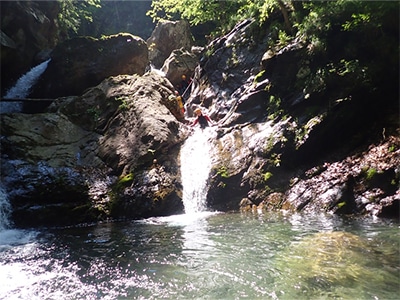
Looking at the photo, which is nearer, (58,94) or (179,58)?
(58,94)

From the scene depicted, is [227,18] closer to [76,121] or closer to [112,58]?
[112,58]

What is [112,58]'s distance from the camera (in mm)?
16469

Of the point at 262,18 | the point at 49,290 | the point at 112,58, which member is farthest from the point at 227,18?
the point at 49,290

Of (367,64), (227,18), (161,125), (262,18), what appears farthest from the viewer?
(227,18)

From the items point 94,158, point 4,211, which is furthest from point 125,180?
point 4,211

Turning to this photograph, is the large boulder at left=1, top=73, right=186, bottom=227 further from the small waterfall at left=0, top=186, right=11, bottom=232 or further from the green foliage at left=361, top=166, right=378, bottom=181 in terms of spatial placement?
the green foliage at left=361, top=166, right=378, bottom=181

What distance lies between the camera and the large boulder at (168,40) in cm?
2614

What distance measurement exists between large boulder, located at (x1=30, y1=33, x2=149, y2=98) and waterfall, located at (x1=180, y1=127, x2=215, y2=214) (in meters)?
6.70

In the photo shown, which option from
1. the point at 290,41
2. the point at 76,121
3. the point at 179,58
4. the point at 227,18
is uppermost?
the point at 227,18

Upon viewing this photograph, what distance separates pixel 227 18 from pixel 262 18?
652 centimetres

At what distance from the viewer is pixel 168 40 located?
26.3m

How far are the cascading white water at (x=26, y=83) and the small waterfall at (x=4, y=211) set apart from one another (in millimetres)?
8112

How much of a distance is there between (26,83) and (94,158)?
8.10 m

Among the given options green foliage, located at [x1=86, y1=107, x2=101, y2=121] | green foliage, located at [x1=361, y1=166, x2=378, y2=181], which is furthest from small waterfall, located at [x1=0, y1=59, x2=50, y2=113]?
green foliage, located at [x1=361, y1=166, x2=378, y2=181]
